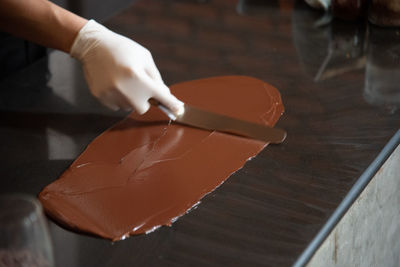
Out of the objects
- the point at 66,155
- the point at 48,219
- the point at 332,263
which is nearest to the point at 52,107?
the point at 66,155

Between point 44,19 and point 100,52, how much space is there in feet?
0.54

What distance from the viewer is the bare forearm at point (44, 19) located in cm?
143

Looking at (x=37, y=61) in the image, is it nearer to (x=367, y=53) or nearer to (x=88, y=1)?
(x=88, y=1)

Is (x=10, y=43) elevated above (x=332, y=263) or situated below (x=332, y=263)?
above

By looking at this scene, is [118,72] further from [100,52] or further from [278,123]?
[278,123]

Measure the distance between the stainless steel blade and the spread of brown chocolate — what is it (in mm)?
17

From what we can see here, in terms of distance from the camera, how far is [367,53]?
5.58ft

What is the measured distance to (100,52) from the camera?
139 centimetres

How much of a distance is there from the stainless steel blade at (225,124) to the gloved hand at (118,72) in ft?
0.07

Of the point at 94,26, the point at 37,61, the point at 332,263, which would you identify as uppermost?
the point at 94,26

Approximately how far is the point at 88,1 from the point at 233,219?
3.55 ft

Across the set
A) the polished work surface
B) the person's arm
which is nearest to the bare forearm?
the person's arm

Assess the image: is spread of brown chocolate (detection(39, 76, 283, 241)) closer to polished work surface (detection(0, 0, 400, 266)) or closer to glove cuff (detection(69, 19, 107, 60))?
polished work surface (detection(0, 0, 400, 266))

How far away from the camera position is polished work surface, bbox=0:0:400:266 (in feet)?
3.57
